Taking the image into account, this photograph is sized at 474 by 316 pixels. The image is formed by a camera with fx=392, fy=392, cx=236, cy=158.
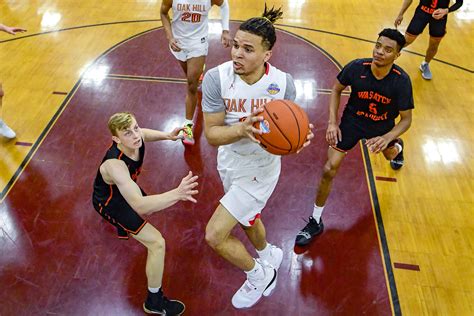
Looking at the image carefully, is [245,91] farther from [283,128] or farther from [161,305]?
[161,305]

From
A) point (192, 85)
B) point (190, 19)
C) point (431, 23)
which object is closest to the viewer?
point (190, 19)

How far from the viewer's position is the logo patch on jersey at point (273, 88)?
2.65 meters

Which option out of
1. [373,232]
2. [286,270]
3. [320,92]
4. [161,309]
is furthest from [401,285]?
[320,92]

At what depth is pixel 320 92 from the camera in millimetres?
5535

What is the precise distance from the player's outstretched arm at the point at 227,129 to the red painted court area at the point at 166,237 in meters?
1.39

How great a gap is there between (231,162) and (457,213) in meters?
2.54

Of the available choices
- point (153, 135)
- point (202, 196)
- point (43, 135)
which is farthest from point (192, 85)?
point (43, 135)

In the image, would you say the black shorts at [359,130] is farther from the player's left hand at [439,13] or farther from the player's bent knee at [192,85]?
the player's left hand at [439,13]

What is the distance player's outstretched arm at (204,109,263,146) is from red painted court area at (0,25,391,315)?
1393 mm

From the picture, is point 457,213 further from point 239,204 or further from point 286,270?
point 239,204

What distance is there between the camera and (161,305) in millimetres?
2998

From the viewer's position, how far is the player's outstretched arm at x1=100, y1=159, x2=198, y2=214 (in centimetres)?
249

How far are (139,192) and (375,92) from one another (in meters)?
2.09

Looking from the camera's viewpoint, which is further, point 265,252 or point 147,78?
point 147,78
